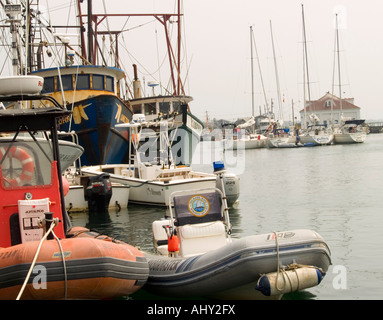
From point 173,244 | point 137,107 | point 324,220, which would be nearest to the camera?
point 173,244

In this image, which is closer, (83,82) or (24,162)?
(24,162)

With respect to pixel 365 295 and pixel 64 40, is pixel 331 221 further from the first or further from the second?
pixel 64 40

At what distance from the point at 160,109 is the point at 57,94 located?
28.5ft

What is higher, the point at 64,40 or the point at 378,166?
the point at 64,40

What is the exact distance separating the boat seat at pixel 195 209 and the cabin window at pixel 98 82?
18.3 m

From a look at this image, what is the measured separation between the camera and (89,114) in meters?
25.6

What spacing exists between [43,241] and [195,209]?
3220 mm

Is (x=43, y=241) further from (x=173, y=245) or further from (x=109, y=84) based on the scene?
(x=109, y=84)

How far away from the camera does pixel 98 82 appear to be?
27.5m

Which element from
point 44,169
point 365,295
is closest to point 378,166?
point 365,295

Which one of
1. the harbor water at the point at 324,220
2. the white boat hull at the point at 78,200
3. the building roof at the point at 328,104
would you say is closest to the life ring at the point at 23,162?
the harbor water at the point at 324,220

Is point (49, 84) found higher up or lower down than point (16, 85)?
higher up

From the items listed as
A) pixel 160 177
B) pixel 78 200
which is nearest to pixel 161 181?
pixel 160 177

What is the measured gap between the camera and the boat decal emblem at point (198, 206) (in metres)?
9.91
